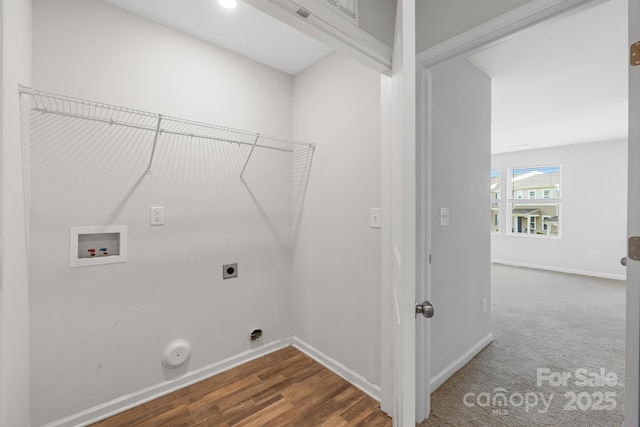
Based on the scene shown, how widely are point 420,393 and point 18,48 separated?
2580 mm

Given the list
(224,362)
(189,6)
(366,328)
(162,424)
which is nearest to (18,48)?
(189,6)

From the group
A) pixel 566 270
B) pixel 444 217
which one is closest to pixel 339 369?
pixel 444 217

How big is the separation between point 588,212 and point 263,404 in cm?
624

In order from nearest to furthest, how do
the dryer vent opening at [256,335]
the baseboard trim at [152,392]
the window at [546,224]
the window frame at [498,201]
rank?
1. the baseboard trim at [152,392]
2. the dryer vent opening at [256,335]
3. the window at [546,224]
4. the window frame at [498,201]

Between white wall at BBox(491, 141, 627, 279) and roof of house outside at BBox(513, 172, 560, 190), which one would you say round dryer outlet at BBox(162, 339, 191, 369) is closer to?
white wall at BBox(491, 141, 627, 279)

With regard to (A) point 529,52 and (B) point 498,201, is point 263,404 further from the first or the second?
(B) point 498,201

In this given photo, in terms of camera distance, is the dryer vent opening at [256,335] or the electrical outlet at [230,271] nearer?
the electrical outlet at [230,271]

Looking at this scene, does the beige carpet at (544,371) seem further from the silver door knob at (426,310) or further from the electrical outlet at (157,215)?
the electrical outlet at (157,215)

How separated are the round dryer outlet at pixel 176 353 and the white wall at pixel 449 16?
2.35 meters

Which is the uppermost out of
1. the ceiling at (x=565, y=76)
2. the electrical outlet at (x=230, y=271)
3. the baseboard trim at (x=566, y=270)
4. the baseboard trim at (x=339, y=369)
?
the ceiling at (x=565, y=76)

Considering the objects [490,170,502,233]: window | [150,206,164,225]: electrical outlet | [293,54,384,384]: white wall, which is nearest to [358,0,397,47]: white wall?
[293,54,384,384]: white wall

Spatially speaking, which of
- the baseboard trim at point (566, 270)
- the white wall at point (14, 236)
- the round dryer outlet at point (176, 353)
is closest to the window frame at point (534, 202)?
the baseboard trim at point (566, 270)

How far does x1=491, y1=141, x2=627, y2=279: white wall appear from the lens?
4535 mm

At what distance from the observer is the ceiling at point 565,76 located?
182 cm
